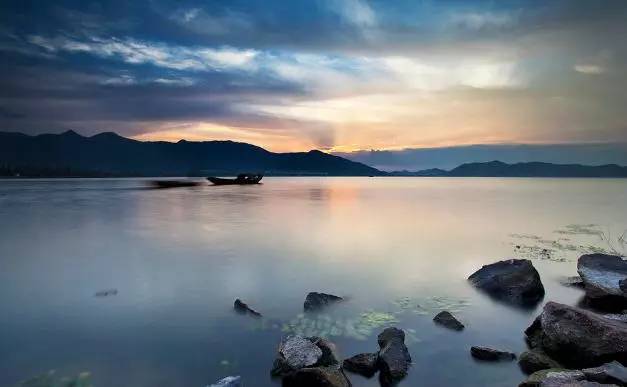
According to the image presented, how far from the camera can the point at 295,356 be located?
947 cm

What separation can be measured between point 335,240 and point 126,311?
775 inches

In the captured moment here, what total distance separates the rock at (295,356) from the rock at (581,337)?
5.79m

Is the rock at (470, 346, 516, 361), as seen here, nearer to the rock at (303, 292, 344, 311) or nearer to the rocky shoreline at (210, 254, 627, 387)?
the rocky shoreline at (210, 254, 627, 387)

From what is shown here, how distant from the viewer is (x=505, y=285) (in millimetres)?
16000

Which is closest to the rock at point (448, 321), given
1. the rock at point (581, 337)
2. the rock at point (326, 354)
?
the rock at point (581, 337)

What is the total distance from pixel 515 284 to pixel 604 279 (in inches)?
114

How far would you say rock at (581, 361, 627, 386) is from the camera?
7.45 m

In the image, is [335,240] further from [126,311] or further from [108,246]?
[126,311]

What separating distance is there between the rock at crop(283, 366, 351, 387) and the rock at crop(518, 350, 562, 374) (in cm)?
457

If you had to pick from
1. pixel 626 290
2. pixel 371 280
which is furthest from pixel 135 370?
pixel 626 290

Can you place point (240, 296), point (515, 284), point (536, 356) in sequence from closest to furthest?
point (536, 356) → point (515, 284) → point (240, 296)

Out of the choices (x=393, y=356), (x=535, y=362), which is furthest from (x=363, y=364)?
(x=535, y=362)

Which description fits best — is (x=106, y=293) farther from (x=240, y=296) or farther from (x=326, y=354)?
(x=326, y=354)

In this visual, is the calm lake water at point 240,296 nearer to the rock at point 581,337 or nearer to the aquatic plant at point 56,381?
the aquatic plant at point 56,381
